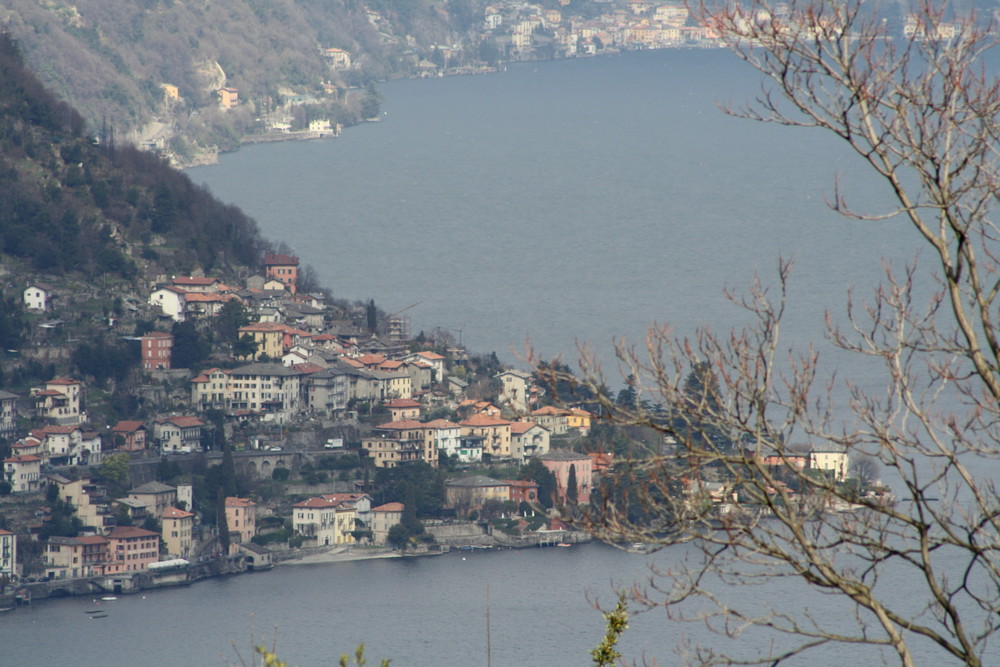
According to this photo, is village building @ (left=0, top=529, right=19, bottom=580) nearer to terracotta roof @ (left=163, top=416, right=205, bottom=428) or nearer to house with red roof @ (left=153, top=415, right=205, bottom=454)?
house with red roof @ (left=153, top=415, right=205, bottom=454)

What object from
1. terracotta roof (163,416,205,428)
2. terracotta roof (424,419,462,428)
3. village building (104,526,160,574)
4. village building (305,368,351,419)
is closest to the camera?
village building (104,526,160,574)

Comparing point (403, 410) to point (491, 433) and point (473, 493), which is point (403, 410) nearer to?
point (491, 433)

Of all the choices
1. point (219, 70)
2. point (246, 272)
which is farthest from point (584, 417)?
point (219, 70)

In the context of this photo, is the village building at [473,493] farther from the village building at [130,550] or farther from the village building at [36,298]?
the village building at [36,298]

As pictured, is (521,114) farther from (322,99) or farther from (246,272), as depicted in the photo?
(246,272)

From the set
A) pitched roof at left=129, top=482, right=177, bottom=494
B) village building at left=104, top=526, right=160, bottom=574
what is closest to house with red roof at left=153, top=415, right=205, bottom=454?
pitched roof at left=129, top=482, right=177, bottom=494

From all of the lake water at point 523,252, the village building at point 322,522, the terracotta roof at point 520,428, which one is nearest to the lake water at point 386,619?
the lake water at point 523,252

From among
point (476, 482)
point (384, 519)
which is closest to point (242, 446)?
point (384, 519)
